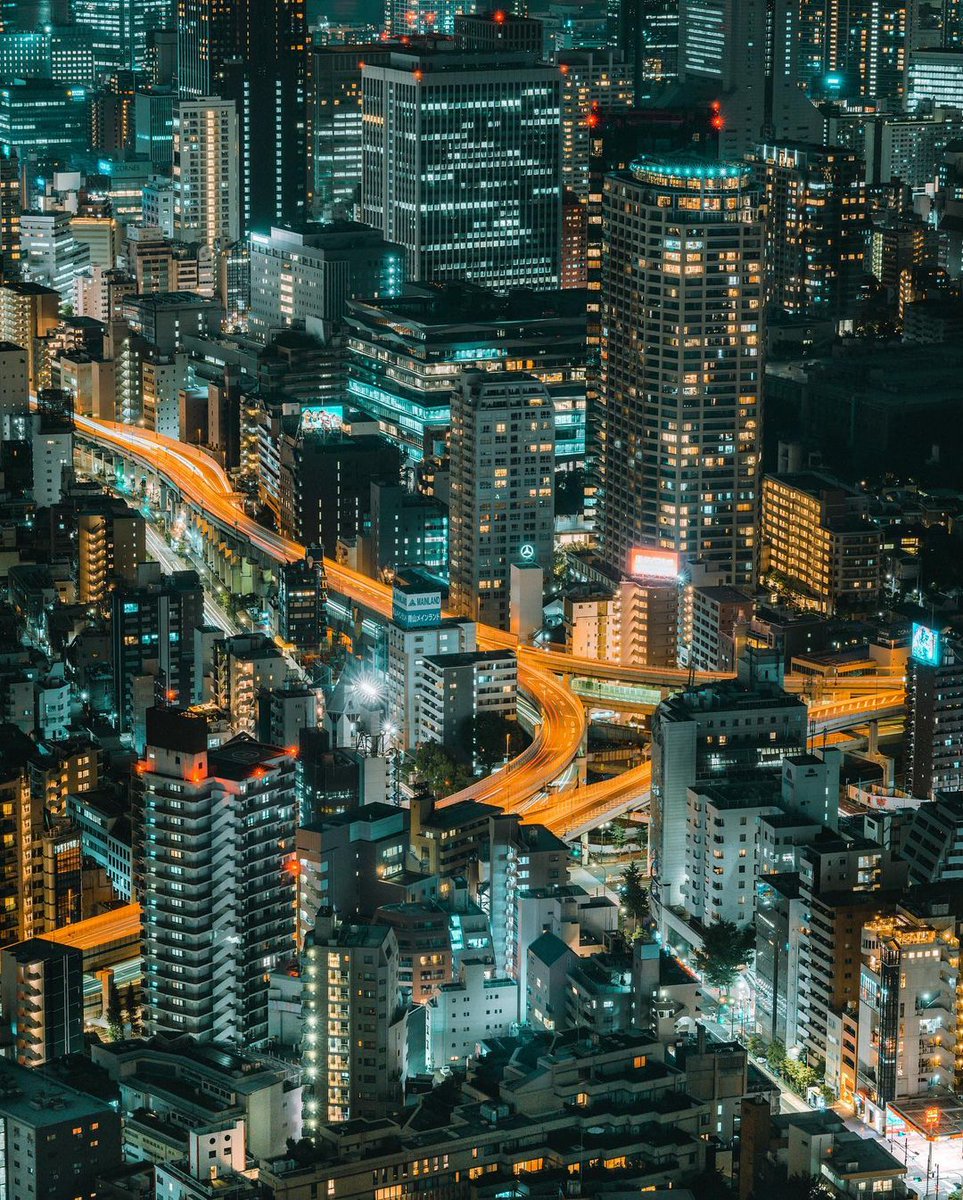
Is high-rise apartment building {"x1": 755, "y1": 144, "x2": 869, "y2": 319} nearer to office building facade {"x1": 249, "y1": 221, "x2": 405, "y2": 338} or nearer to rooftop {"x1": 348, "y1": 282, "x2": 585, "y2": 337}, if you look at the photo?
A: office building facade {"x1": 249, "y1": 221, "x2": 405, "y2": 338}

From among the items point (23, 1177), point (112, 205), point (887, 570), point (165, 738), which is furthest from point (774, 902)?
point (112, 205)

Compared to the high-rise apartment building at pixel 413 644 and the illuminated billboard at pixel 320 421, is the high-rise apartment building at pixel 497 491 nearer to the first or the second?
the illuminated billboard at pixel 320 421

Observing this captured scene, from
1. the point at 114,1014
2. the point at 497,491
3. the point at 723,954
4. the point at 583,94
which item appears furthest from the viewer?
Result: the point at 583,94

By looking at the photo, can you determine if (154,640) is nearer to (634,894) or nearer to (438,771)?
(438,771)

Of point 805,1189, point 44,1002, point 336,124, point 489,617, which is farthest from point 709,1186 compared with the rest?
point 336,124

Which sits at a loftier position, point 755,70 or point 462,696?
point 755,70

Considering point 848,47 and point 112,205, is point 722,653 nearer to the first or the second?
point 112,205

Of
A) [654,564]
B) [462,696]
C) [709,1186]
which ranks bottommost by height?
[709,1186]
